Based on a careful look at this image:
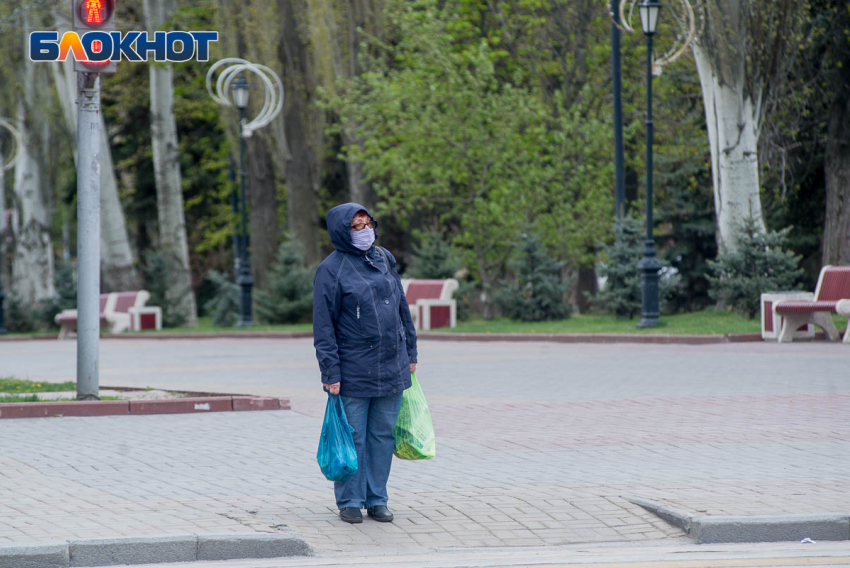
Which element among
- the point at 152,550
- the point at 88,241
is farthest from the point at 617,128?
the point at 152,550

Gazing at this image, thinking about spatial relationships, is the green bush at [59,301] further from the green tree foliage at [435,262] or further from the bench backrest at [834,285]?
the bench backrest at [834,285]

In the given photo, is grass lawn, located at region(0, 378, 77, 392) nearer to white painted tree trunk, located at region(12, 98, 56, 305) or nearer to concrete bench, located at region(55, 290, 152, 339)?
concrete bench, located at region(55, 290, 152, 339)

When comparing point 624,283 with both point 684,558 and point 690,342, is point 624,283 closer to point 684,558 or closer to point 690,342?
point 690,342

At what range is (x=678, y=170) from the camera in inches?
1174

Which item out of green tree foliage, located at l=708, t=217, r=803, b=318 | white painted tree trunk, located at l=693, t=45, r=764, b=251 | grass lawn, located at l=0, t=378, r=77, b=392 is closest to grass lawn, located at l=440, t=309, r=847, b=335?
green tree foliage, located at l=708, t=217, r=803, b=318

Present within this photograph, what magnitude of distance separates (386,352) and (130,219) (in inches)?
1588

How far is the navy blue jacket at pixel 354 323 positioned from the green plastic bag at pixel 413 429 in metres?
0.22

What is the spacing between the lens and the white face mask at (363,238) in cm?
698

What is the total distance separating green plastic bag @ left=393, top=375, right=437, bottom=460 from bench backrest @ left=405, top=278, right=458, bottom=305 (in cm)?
1910

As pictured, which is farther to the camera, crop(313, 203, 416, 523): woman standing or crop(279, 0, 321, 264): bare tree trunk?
crop(279, 0, 321, 264): bare tree trunk

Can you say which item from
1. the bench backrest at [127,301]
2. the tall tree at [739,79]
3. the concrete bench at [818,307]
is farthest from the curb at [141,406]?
Result: the bench backrest at [127,301]

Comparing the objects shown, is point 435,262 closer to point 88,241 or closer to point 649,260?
point 649,260

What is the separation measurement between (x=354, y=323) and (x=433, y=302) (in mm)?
19313

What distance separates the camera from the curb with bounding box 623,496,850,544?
6617 mm
